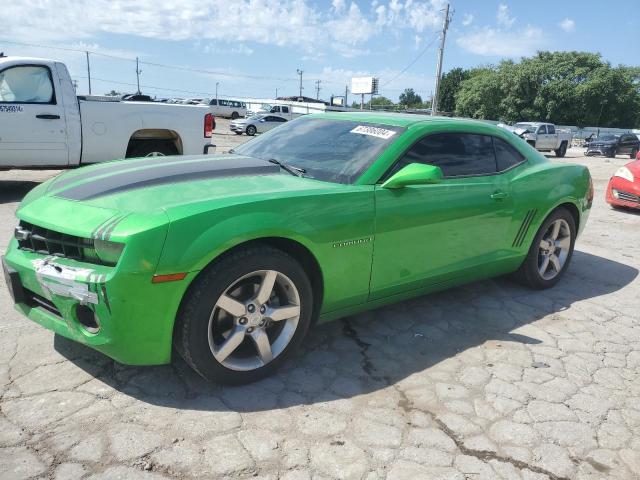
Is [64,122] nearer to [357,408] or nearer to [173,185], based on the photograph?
[173,185]

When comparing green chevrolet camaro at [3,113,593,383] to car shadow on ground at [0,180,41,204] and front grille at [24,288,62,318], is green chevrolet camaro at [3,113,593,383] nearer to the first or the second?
front grille at [24,288,62,318]

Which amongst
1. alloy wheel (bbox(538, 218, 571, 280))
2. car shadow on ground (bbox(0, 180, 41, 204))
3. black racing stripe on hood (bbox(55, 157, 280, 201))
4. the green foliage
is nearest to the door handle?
alloy wheel (bbox(538, 218, 571, 280))

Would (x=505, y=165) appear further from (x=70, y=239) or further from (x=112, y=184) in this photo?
(x=70, y=239)

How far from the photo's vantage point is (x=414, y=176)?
3043 mm

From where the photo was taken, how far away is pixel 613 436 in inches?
101

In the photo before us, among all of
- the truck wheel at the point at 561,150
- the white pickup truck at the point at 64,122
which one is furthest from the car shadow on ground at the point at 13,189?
the truck wheel at the point at 561,150

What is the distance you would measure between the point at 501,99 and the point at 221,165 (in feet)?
200

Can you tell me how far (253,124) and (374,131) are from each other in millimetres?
27303

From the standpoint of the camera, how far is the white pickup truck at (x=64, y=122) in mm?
6809

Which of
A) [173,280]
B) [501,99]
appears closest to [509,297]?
[173,280]

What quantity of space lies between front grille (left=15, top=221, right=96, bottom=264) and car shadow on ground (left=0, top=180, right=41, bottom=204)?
4960mm

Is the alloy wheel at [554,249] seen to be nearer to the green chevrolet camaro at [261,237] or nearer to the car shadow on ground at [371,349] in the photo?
the car shadow on ground at [371,349]

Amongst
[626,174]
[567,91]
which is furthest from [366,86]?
[626,174]

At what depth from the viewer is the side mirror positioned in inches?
120
